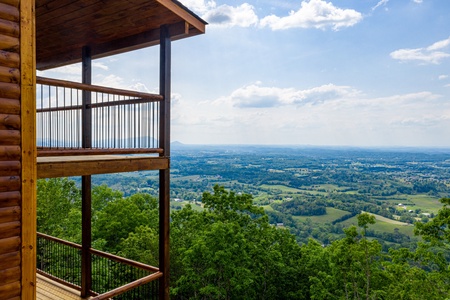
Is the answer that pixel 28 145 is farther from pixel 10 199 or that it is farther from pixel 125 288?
pixel 125 288

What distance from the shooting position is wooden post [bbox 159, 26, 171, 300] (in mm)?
4746

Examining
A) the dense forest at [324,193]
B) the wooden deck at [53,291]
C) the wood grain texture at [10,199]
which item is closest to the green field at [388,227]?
the dense forest at [324,193]

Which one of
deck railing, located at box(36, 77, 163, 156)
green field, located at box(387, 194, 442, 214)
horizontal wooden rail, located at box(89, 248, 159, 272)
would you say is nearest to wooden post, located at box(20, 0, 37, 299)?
deck railing, located at box(36, 77, 163, 156)

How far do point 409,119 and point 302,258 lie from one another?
111 ft

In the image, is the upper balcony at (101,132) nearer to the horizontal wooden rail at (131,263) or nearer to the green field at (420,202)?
the horizontal wooden rail at (131,263)

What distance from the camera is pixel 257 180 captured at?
80625 mm

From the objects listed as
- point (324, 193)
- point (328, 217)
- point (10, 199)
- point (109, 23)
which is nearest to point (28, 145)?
point (10, 199)

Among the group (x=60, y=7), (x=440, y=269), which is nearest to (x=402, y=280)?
(x=440, y=269)

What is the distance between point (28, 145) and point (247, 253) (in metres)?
16.7

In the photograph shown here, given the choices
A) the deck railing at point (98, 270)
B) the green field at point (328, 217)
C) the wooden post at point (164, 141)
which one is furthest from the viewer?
the green field at point (328, 217)

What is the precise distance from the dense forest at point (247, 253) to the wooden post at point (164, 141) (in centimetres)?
1025

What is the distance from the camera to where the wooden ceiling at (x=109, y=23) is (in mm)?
4367

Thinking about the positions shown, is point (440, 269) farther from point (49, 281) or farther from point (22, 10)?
point (22, 10)

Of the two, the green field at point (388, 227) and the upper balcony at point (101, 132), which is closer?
the upper balcony at point (101, 132)
